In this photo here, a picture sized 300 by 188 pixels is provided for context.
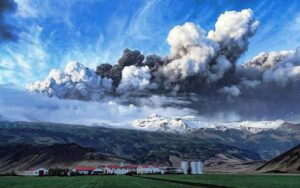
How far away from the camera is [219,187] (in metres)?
98.1
